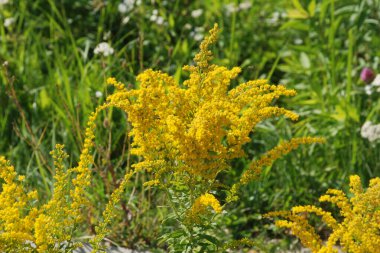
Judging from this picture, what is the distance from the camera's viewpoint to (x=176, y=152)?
→ 252 cm

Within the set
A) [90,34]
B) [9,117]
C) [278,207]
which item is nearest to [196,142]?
[278,207]

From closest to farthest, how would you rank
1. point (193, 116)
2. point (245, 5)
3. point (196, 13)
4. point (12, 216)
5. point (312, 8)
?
1. point (12, 216)
2. point (193, 116)
3. point (312, 8)
4. point (196, 13)
5. point (245, 5)

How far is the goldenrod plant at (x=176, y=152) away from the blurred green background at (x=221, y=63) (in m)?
0.77

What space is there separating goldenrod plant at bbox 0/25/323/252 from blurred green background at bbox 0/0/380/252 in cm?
77

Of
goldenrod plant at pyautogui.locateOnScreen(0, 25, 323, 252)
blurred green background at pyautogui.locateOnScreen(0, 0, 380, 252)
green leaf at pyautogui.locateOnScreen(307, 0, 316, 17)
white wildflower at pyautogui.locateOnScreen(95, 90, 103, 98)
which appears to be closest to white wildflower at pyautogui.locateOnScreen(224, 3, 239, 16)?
blurred green background at pyautogui.locateOnScreen(0, 0, 380, 252)

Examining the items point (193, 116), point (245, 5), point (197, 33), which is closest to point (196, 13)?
point (197, 33)

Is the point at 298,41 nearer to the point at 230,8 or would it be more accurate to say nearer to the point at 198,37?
the point at 230,8

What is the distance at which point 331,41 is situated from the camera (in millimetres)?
4340

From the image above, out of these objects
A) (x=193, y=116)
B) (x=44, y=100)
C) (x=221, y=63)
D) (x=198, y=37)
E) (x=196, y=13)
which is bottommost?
(x=44, y=100)

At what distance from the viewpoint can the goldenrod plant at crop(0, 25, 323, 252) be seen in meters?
2.38

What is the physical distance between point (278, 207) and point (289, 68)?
1170 mm

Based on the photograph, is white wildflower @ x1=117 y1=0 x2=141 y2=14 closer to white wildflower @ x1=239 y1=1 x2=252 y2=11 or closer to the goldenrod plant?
white wildflower @ x1=239 y1=1 x2=252 y2=11

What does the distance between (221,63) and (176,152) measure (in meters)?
2.11

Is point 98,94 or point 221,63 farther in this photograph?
point 221,63
